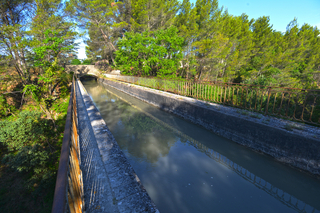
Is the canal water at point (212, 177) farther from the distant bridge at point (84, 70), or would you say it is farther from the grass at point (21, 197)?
the distant bridge at point (84, 70)

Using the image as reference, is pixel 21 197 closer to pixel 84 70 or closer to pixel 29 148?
pixel 29 148

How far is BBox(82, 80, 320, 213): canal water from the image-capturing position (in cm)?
255

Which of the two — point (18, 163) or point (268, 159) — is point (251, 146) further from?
point (18, 163)

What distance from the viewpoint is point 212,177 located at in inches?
125

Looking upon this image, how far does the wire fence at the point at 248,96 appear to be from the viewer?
4.92 meters

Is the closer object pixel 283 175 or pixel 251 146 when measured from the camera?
pixel 283 175

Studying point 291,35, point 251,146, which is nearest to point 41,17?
point 251,146

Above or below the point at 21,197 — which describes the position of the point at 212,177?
above

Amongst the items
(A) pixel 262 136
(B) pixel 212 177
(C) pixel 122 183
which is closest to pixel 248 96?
(A) pixel 262 136

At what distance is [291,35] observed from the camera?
73.8 ft

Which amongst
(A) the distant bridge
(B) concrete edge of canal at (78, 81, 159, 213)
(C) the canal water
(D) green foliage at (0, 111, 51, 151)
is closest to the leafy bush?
(D) green foliage at (0, 111, 51, 151)

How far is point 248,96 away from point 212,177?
6034 millimetres

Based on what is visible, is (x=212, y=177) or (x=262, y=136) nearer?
(x=212, y=177)

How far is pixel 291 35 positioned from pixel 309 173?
3007cm
